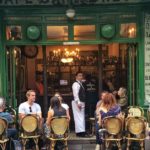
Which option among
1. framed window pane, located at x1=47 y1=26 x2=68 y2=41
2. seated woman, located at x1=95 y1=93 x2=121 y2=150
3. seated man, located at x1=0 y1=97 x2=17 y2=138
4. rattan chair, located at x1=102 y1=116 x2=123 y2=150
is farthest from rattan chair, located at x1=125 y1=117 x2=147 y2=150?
framed window pane, located at x1=47 y1=26 x2=68 y2=41

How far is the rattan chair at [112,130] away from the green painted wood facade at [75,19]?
225cm

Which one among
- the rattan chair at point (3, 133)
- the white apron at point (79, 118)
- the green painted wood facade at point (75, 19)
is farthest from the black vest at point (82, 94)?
the rattan chair at point (3, 133)

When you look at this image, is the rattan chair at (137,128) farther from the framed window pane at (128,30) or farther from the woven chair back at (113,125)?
the framed window pane at (128,30)

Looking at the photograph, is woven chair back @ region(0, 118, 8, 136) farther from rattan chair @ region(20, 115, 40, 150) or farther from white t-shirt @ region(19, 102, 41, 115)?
white t-shirt @ region(19, 102, 41, 115)

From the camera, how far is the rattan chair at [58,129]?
1136cm

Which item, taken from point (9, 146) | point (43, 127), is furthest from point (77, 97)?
point (9, 146)

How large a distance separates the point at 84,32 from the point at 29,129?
341 cm

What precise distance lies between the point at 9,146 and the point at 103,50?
4536 millimetres

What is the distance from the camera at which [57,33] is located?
13.6 meters

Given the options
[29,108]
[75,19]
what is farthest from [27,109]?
[75,19]

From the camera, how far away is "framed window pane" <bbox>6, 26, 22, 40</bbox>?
13524 millimetres

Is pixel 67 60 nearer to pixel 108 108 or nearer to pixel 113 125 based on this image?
pixel 108 108

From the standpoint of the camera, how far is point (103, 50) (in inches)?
580

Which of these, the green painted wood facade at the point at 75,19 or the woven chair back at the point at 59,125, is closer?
the woven chair back at the point at 59,125
